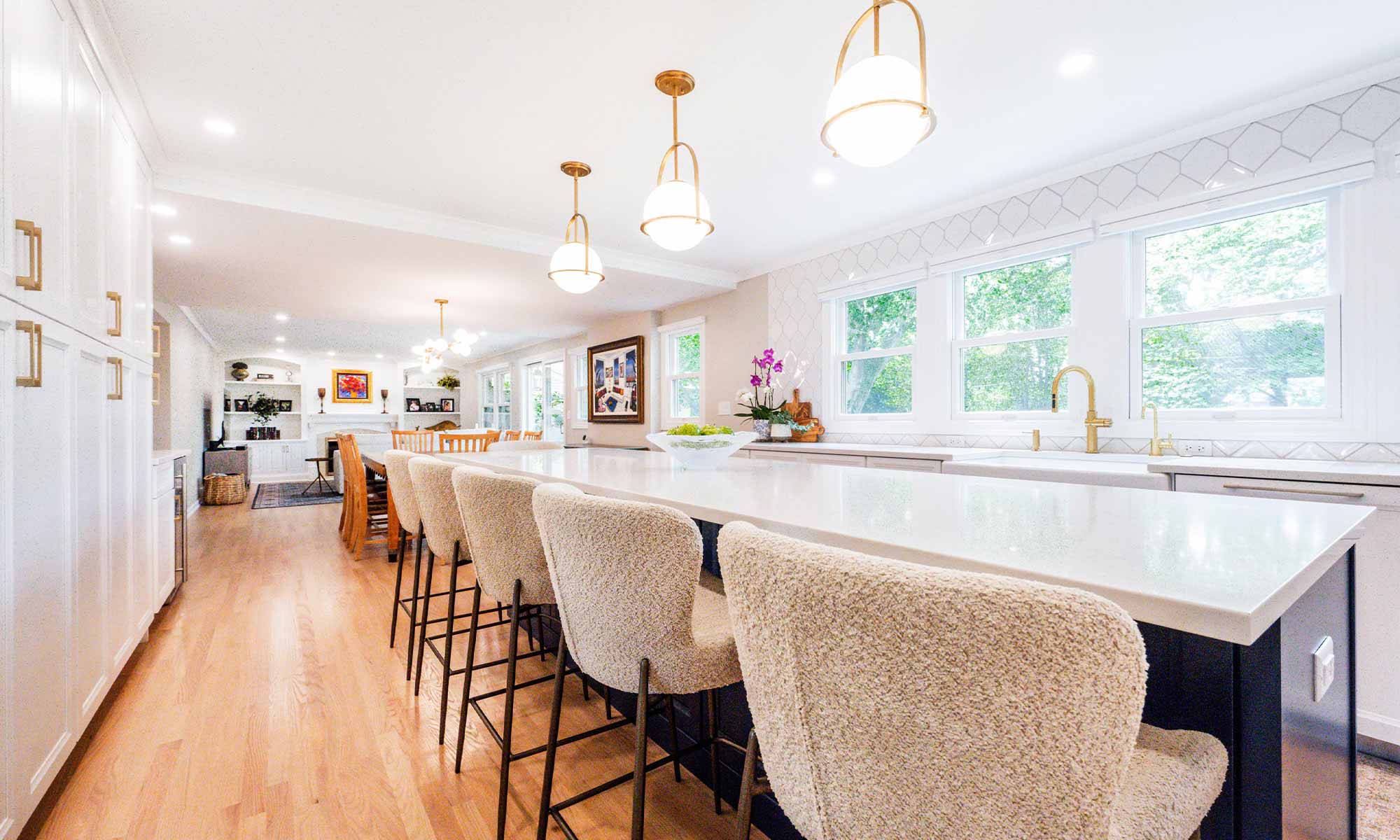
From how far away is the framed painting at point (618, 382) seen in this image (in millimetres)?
6145

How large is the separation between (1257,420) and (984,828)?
117 inches

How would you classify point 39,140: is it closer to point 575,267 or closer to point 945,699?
point 575,267

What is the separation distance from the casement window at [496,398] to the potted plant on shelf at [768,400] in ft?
20.2

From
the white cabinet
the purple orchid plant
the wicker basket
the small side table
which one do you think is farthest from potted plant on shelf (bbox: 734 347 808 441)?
the wicker basket

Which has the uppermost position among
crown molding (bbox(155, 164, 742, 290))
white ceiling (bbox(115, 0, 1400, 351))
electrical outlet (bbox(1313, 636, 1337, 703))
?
white ceiling (bbox(115, 0, 1400, 351))

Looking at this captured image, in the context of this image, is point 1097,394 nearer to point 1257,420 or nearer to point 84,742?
point 1257,420

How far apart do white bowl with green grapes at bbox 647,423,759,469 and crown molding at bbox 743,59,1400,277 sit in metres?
2.39

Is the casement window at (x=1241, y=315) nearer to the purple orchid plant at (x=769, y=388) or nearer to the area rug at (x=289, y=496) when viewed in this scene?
the purple orchid plant at (x=769, y=388)

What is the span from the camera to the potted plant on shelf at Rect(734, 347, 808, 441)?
4.30m

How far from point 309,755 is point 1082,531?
6.99 feet

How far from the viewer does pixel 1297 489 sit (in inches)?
75.1

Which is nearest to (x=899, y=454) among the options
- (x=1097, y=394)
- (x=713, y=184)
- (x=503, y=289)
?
(x=1097, y=394)

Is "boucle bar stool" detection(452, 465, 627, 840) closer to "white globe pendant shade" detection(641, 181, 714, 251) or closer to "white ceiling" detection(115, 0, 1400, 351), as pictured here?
"white globe pendant shade" detection(641, 181, 714, 251)

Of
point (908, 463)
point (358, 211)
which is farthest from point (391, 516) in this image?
point (908, 463)
